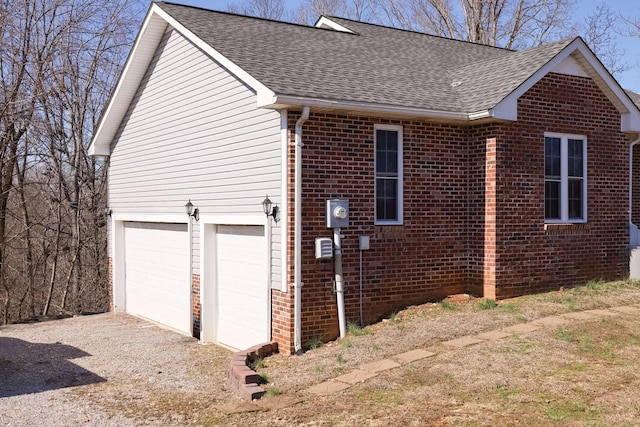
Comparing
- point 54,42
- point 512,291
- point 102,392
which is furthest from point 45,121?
point 512,291

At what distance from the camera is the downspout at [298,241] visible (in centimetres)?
1012

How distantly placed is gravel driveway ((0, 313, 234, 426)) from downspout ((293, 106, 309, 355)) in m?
1.32

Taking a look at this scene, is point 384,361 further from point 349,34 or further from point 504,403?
point 349,34

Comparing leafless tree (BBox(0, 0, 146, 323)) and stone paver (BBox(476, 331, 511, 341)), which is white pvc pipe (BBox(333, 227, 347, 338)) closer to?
stone paver (BBox(476, 331, 511, 341))

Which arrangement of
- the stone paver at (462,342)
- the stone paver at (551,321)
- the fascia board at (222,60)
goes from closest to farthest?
the stone paver at (462,342) < the stone paver at (551,321) < the fascia board at (222,60)

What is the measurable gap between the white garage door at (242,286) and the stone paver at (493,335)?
3442 millimetres

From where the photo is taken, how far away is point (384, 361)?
29.0 ft

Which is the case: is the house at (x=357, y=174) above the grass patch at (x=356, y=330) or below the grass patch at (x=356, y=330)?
above

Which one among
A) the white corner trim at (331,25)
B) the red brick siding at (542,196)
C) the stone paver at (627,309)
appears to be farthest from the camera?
the white corner trim at (331,25)

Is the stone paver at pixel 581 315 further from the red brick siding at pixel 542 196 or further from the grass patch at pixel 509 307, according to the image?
the red brick siding at pixel 542 196

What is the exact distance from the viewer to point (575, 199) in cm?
1297

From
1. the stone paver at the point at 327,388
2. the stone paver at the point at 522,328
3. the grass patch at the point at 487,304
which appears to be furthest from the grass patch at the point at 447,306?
the stone paver at the point at 327,388

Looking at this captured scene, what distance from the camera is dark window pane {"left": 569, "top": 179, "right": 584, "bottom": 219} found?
42.3 ft

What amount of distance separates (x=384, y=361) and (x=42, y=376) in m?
5.45
